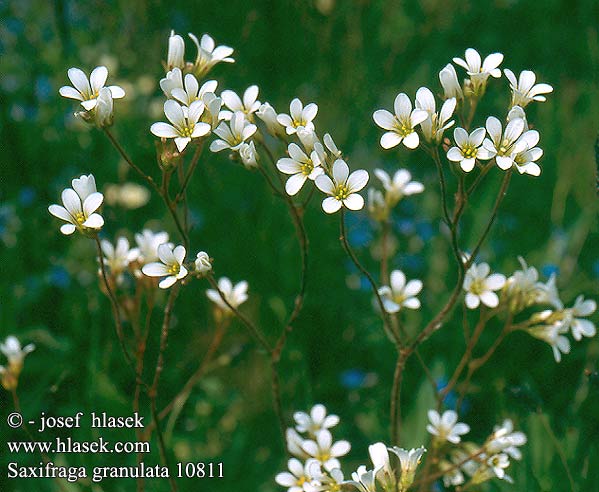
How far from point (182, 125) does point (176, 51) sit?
0.77 feet

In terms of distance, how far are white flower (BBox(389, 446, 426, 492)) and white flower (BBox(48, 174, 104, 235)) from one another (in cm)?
91

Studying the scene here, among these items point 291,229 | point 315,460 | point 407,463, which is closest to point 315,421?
point 315,460

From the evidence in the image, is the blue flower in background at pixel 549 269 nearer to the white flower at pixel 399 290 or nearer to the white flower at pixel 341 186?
the white flower at pixel 399 290

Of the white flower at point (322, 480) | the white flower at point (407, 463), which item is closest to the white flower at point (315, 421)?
the white flower at point (322, 480)

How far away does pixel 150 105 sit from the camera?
395 cm

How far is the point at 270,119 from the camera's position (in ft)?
6.14

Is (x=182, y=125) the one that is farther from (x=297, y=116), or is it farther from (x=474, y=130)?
(x=474, y=130)

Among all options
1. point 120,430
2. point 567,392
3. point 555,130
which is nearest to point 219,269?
point 120,430

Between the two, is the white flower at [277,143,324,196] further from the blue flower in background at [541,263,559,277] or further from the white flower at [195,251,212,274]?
the blue flower in background at [541,263,559,277]

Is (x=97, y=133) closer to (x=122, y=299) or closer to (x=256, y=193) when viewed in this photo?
(x=256, y=193)

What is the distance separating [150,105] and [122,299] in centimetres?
200

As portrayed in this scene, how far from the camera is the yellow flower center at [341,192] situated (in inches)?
69.6

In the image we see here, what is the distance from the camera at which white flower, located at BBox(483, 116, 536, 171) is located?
169 centimetres

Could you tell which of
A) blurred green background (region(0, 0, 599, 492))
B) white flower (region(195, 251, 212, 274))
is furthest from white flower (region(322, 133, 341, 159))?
blurred green background (region(0, 0, 599, 492))
